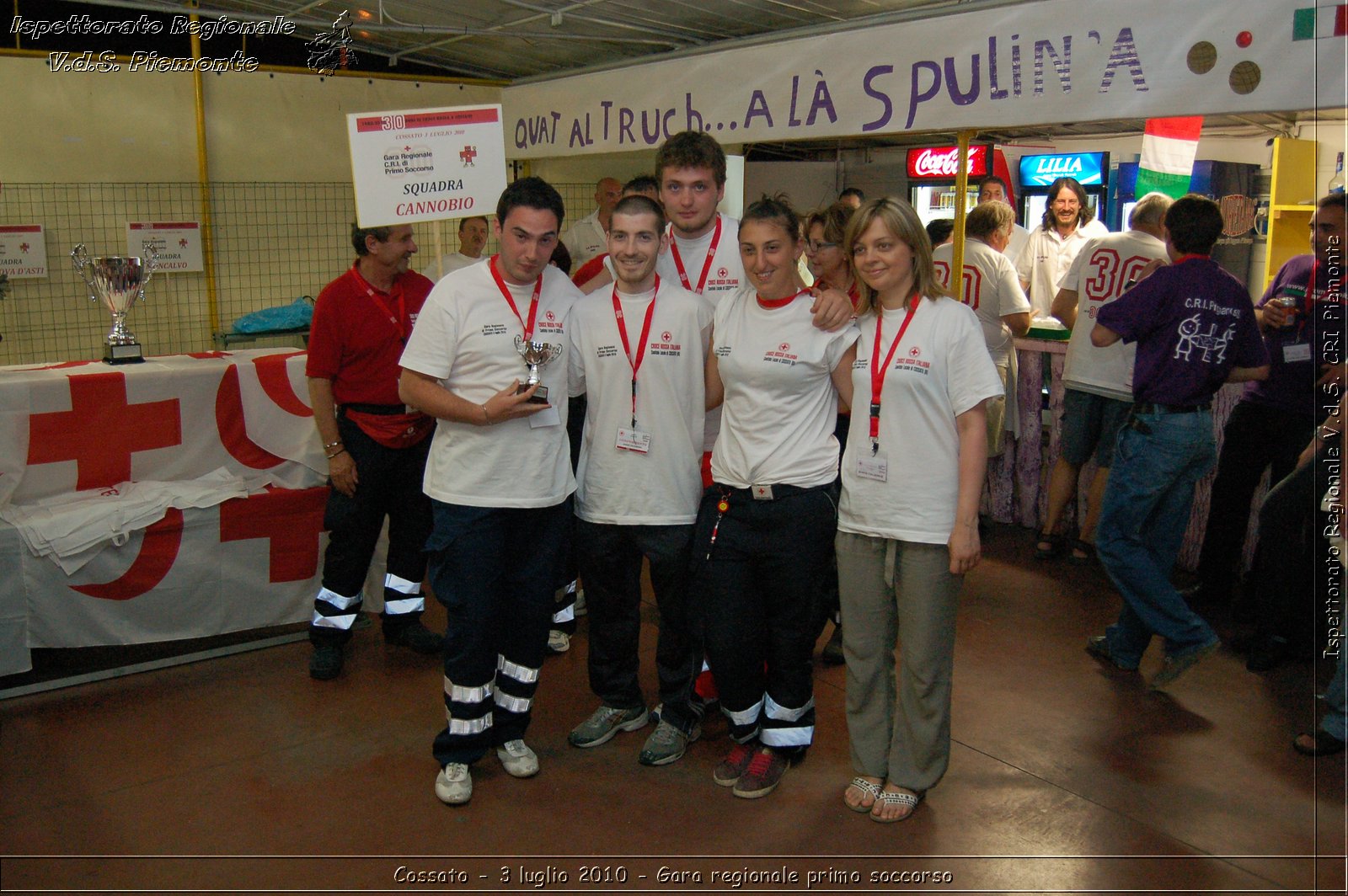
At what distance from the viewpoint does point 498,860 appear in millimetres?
2520

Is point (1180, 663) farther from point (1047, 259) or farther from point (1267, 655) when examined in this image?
point (1047, 259)

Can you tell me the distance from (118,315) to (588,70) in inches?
121

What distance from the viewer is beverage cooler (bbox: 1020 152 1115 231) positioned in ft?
34.0

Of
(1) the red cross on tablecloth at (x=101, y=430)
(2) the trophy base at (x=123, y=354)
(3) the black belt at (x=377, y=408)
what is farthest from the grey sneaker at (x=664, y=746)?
(2) the trophy base at (x=123, y=354)

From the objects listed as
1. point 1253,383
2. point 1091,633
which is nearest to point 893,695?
point 1091,633

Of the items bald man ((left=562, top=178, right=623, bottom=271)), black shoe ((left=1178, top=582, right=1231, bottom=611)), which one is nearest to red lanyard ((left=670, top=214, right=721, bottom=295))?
black shoe ((left=1178, top=582, right=1231, bottom=611))

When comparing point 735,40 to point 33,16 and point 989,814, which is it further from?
point 33,16

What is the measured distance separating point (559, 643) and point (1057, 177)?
340 inches

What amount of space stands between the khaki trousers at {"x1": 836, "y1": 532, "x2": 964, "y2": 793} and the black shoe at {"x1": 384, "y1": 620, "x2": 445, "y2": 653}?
1699 mm

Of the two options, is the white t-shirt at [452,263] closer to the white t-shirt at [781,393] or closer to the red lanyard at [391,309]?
the red lanyard at [391,309]

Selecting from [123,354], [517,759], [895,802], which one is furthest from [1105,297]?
[123,354]

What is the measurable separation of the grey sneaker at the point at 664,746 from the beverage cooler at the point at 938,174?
25.1 ft

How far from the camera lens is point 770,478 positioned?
8.74 feet

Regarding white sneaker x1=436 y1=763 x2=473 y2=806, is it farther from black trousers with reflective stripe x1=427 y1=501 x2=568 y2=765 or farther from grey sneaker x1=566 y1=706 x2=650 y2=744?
grey sneaker x1=566 y1=706 x2=650 y2=744
